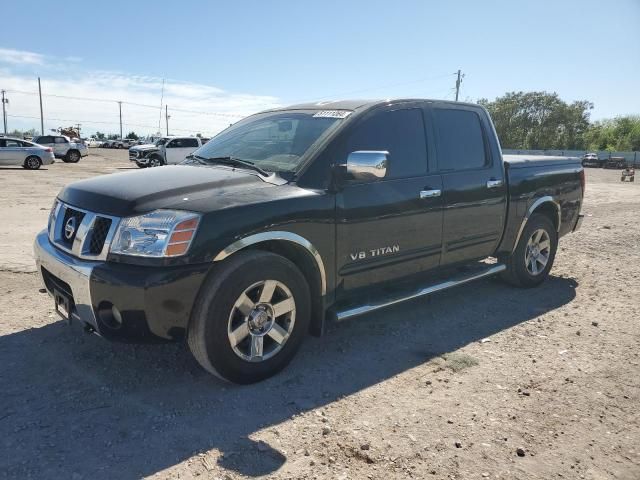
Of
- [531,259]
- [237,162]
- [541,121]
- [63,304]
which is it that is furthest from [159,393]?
[541,121]

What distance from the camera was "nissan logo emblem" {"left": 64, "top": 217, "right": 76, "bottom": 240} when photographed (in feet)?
10.6

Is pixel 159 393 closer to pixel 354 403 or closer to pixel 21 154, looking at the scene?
pixel 354 403

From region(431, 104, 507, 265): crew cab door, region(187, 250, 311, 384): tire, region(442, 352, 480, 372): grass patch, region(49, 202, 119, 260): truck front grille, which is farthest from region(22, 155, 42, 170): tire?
region(442, 352, 480, 372): grass patch

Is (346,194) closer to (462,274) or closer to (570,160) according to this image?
(462,274)

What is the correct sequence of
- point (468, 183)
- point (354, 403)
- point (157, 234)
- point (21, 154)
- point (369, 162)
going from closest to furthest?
1. point (157, 234)
2. point (354, 403)
3. point (369, 162)
4. point (468, 183)
5. point (21, 154)

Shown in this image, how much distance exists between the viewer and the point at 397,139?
4074 mm

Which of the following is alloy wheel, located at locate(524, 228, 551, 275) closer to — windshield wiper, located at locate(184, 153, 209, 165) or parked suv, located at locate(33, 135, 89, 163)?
windshield wiper, located at locate(184, 153, 209, 165)

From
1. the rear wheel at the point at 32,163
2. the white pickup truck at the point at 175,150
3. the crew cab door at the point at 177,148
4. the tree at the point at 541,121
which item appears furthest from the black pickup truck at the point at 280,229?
the tree at the point at 541,121

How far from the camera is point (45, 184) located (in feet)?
51.9

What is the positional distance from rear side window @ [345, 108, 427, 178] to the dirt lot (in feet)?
4.50

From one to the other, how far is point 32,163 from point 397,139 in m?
23.7

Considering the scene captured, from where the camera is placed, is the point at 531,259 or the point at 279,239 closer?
the point at 279,239

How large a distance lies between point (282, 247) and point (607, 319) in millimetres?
3276

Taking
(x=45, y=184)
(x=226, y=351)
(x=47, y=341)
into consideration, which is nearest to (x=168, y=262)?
(x=226, y=351)
